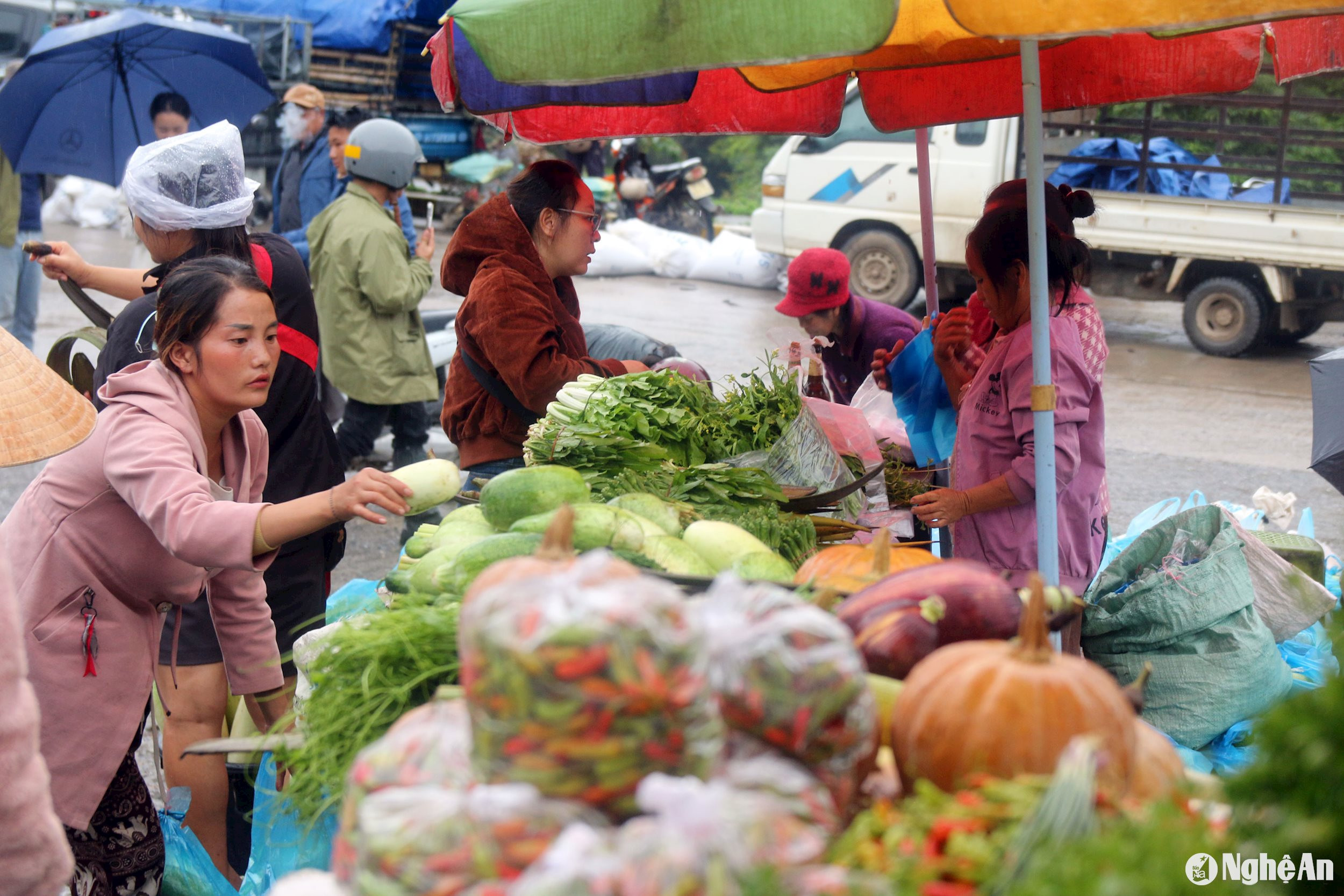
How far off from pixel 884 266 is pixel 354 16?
9093mm

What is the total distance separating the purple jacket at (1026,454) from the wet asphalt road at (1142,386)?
40.3 inches

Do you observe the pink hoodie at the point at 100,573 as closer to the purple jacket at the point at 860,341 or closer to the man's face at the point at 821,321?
the man's face at the point at 821,321

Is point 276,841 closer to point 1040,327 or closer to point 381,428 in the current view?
point 1040,327

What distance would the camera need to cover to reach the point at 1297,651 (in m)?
3.90

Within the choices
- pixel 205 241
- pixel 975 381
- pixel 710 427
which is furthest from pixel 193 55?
pixel 975 381

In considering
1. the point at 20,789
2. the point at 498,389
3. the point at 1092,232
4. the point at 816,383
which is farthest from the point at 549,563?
the point at 1092,232

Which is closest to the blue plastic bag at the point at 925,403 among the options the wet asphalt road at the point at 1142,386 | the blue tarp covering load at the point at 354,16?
the wet asphalt road at the point at 1142,386

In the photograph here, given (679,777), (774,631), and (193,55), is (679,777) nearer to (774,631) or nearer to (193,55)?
(774,631)

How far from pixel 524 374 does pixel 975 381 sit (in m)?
1.43

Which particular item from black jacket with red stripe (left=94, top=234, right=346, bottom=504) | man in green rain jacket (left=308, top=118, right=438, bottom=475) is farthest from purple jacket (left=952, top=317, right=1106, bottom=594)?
man in green rain jacket (left=308, top=118, right=438, bottom=475)

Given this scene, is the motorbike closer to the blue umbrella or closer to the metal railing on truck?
the metal railing on truck

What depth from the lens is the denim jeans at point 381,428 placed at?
6410 millimetres

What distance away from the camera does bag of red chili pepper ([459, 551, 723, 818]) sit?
1.10m

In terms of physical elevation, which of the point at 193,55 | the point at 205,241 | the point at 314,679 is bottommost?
the point at 314,679
